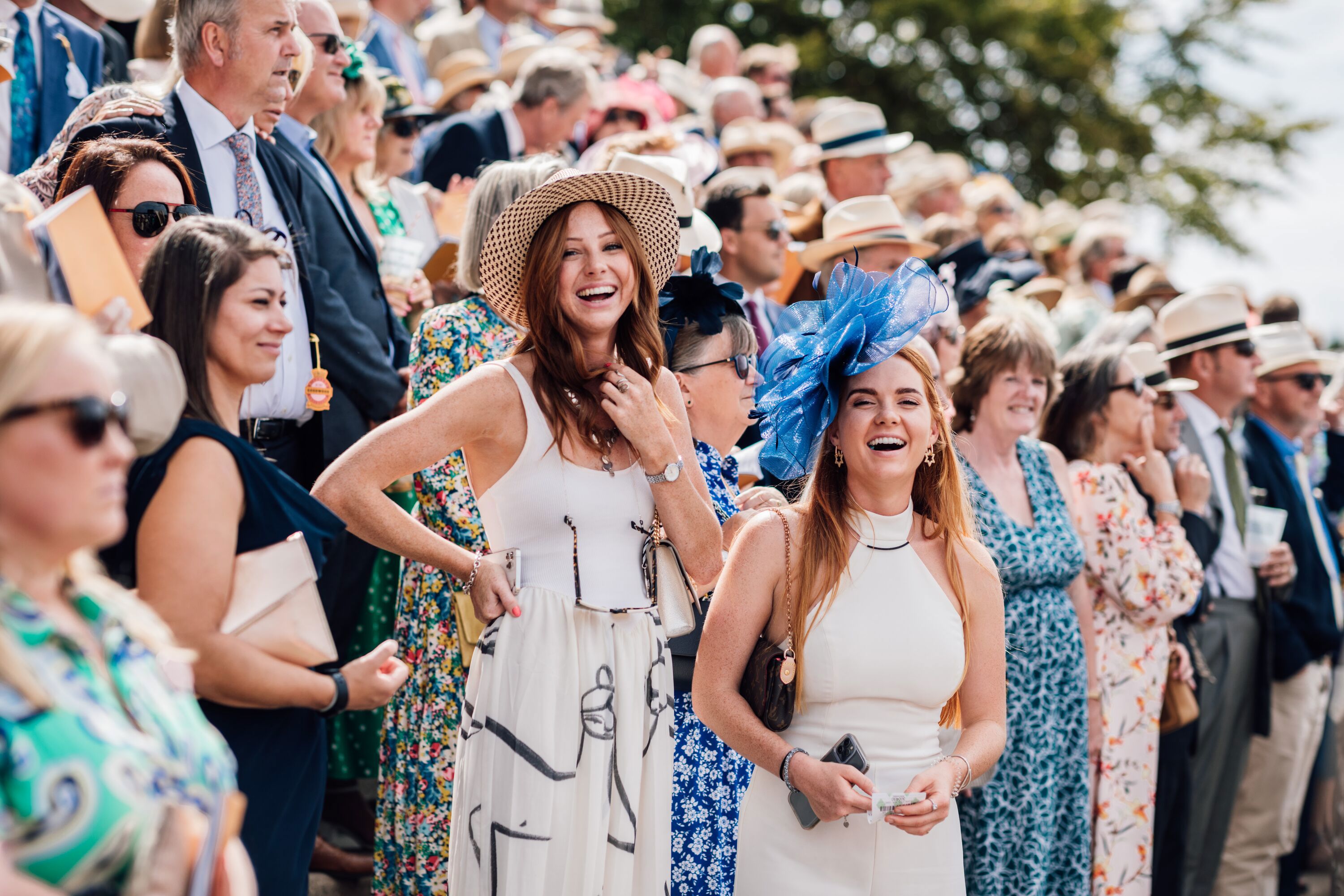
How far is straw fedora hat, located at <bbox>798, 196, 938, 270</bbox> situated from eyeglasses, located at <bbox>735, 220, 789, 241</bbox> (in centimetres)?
50

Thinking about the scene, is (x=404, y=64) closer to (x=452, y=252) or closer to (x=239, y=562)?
(x=452, y=252)

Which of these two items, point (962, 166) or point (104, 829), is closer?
point (104, 829)

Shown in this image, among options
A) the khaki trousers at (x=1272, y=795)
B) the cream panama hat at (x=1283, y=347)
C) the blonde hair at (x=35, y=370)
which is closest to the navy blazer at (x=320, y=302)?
the blonde hair at (x=35, y=370)

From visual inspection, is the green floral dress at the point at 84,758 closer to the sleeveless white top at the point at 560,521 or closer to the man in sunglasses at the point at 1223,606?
the sleeveless white top at the point at 560,521

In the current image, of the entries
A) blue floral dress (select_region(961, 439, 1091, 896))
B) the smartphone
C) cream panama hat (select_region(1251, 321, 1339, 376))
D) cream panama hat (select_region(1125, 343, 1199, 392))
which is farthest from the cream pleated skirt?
cream panama hat (select_region(1251, 321, 1339, 376))

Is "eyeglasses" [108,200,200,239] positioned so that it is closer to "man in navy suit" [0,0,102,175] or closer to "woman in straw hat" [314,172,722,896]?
"woman in straw hat" [314,172,722,896]

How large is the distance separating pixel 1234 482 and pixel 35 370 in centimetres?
581

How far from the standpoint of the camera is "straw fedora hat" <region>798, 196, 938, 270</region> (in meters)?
6.10

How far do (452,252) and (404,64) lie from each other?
144 inches

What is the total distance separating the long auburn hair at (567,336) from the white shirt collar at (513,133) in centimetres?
354

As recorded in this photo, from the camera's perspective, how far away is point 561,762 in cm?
291

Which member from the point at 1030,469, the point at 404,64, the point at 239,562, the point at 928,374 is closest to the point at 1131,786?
the point at 1030,469

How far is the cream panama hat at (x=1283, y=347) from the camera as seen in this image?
275 inches

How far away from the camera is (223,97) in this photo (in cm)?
388
